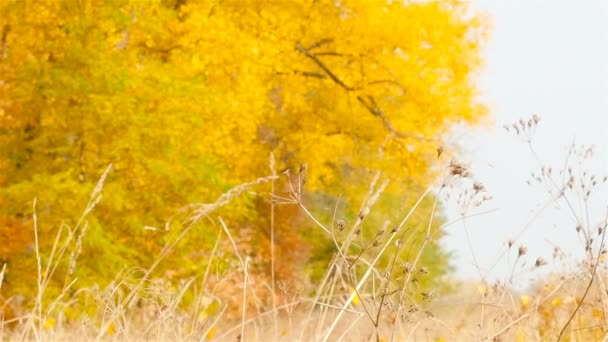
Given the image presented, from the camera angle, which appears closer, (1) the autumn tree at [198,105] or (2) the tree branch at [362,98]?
(1) the autumn tree at [198,105]

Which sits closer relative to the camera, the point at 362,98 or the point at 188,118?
the point at 188,118

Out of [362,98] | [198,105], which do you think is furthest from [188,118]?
[362,98]

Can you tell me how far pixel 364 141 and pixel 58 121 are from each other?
8.58 metres

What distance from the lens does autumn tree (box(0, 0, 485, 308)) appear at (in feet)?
40.1

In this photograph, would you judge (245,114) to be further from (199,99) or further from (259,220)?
(259,220)

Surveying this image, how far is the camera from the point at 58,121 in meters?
12.4

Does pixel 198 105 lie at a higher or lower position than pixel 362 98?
lower

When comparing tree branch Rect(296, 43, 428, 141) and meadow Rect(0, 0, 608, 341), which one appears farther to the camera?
tree branch Rect(296, 43, 428, 141)

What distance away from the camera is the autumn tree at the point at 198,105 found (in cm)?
1223

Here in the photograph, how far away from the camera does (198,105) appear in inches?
523

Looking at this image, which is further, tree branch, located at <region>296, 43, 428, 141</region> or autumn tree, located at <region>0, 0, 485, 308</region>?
tree branch, located at <region>296, 43, 428, 141</region>

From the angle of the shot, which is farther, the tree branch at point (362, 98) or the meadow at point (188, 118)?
the tree branch at point (362, 98)

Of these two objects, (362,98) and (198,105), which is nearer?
(198,105)

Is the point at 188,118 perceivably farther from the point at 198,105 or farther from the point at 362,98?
the point at 362,98
